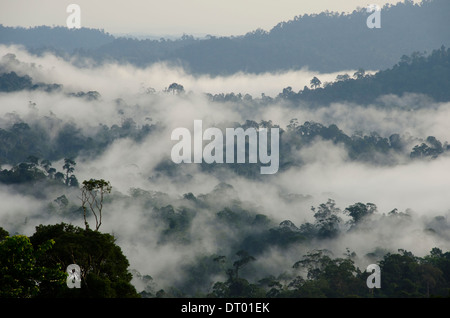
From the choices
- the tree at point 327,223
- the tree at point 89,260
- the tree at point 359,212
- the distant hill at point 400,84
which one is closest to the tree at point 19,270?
the tree at point 89,260

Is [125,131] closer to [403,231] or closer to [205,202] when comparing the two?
[205,202]

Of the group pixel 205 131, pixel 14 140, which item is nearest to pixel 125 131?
pixel 205 131

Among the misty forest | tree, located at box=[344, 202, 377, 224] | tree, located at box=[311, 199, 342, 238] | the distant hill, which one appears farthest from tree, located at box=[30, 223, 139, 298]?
the distant hill

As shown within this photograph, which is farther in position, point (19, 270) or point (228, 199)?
point (228, 199)

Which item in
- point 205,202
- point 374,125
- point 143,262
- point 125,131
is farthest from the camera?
point 374,125

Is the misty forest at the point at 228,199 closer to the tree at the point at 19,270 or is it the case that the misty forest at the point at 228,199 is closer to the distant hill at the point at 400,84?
the tree at the point at 19,270

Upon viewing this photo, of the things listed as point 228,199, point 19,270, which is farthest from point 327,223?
point 19,270

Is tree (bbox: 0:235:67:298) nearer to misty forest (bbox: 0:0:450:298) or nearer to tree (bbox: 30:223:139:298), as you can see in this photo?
misty forest (bbox: 0:0:450:298)

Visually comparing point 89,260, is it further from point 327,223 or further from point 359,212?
point 359,212
